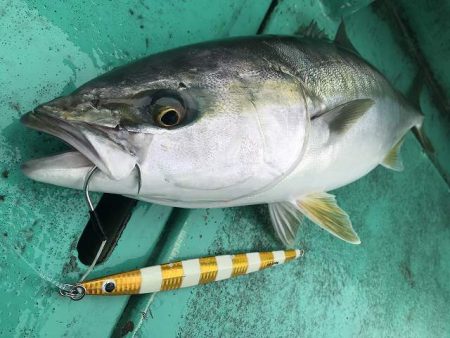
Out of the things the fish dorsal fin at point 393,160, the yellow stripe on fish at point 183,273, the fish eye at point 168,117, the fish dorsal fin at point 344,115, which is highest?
the fish eye at point 168,117

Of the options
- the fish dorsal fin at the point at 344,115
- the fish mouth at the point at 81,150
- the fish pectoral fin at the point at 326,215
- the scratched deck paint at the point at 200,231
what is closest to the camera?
the fish mouth at the point at 81,150

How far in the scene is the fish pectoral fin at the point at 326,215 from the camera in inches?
57.0

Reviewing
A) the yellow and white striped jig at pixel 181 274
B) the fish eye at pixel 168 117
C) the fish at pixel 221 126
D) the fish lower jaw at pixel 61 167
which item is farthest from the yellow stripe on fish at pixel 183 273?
the fish eye at pixel 168 117

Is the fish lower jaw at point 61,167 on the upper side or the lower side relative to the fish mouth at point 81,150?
lower

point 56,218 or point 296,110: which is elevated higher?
point 296,110

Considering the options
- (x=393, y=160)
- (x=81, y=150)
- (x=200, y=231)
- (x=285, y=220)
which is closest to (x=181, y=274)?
(x=200, y=231)

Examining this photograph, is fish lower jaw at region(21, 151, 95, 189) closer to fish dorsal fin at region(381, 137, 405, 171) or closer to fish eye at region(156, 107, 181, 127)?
fish eye at region(156, 107, 181, 127)

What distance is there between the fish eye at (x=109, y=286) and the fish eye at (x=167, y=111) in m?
0.46

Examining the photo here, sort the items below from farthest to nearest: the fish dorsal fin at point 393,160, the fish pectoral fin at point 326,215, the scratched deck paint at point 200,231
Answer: the fish dorsal fin at point 393,160 < the fish pectoral fin at point 326,215 < the scratched deck paint at point 200,231

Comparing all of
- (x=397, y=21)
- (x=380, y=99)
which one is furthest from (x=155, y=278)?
(x=397, y=21)

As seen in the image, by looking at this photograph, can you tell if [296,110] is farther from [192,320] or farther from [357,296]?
[357,296]

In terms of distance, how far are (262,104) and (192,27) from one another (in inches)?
20.8

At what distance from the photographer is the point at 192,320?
142cm

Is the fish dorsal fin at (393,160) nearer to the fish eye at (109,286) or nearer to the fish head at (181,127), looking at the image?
the fish head at (181,127)
